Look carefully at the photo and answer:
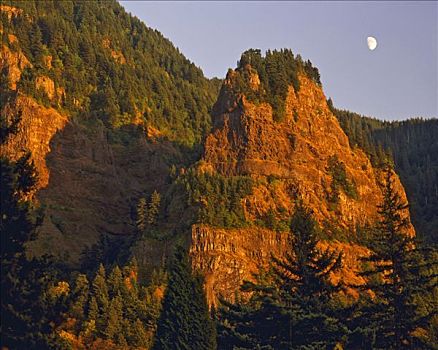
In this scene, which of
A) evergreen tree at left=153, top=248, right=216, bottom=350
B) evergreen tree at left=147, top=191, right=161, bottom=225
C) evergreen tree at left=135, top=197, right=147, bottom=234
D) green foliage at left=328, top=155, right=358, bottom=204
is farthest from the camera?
green foliage at left=328, top=155, right=358, bottom=204

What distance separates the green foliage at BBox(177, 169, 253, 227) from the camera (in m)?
95.6

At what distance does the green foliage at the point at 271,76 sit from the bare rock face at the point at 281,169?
1015 mm

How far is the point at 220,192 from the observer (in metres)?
99.2

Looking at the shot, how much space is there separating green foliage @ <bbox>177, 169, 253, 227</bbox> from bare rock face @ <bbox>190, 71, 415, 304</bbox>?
4.21ft

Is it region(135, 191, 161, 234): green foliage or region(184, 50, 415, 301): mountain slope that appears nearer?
region(184, 50, 415, 301): mountain slope

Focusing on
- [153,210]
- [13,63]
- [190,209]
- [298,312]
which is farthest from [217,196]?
[13,63]

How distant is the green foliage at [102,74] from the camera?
465 ft

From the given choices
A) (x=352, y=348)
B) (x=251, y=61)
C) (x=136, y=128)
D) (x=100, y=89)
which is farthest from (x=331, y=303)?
(x=100, y=89)

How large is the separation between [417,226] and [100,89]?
2672 inches

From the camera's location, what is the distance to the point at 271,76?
390ft

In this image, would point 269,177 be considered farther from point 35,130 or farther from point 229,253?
point 35,130

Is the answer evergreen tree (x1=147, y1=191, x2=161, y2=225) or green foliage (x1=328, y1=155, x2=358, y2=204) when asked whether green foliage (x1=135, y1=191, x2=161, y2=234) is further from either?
green foliage (x1=328, y1=155, x2=358, y2=204)

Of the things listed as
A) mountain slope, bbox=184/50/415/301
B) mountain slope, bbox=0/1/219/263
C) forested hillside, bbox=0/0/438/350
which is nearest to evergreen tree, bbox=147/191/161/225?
forested hillside, bbox=0/0/438/350

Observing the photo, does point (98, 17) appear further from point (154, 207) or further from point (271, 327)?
point (271, 327)
